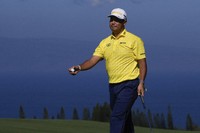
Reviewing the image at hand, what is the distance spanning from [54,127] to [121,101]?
26.4 feet

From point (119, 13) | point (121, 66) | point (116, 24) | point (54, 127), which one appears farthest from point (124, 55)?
point (54, 127)

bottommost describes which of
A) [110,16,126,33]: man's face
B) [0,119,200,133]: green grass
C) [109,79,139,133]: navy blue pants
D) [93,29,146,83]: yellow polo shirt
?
[0,119,200,133]: green grass

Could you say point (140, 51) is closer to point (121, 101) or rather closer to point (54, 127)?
point (121, 101)

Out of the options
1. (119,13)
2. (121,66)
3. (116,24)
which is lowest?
(121,66)

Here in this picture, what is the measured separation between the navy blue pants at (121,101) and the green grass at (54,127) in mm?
5472

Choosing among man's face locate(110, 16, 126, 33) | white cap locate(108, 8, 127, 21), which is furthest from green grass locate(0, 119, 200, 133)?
white cap locate(108, 8, 127, 21)

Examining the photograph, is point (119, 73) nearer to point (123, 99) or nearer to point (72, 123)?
point (123, 99)

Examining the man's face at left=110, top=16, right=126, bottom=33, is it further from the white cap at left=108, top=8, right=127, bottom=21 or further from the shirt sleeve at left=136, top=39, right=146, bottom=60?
the shirt sleeve at left=136, top=39, right=146, bottom=60

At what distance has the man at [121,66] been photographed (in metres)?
8.47

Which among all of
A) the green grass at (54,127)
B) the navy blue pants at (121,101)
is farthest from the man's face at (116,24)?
the green grass at (54,127)

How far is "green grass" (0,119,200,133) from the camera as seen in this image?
582 inches

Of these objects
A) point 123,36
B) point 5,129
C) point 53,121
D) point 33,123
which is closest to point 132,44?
point 123,36

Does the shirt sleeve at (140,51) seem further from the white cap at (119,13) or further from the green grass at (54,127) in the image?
the green grass at (54,127)

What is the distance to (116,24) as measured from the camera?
8484mm
